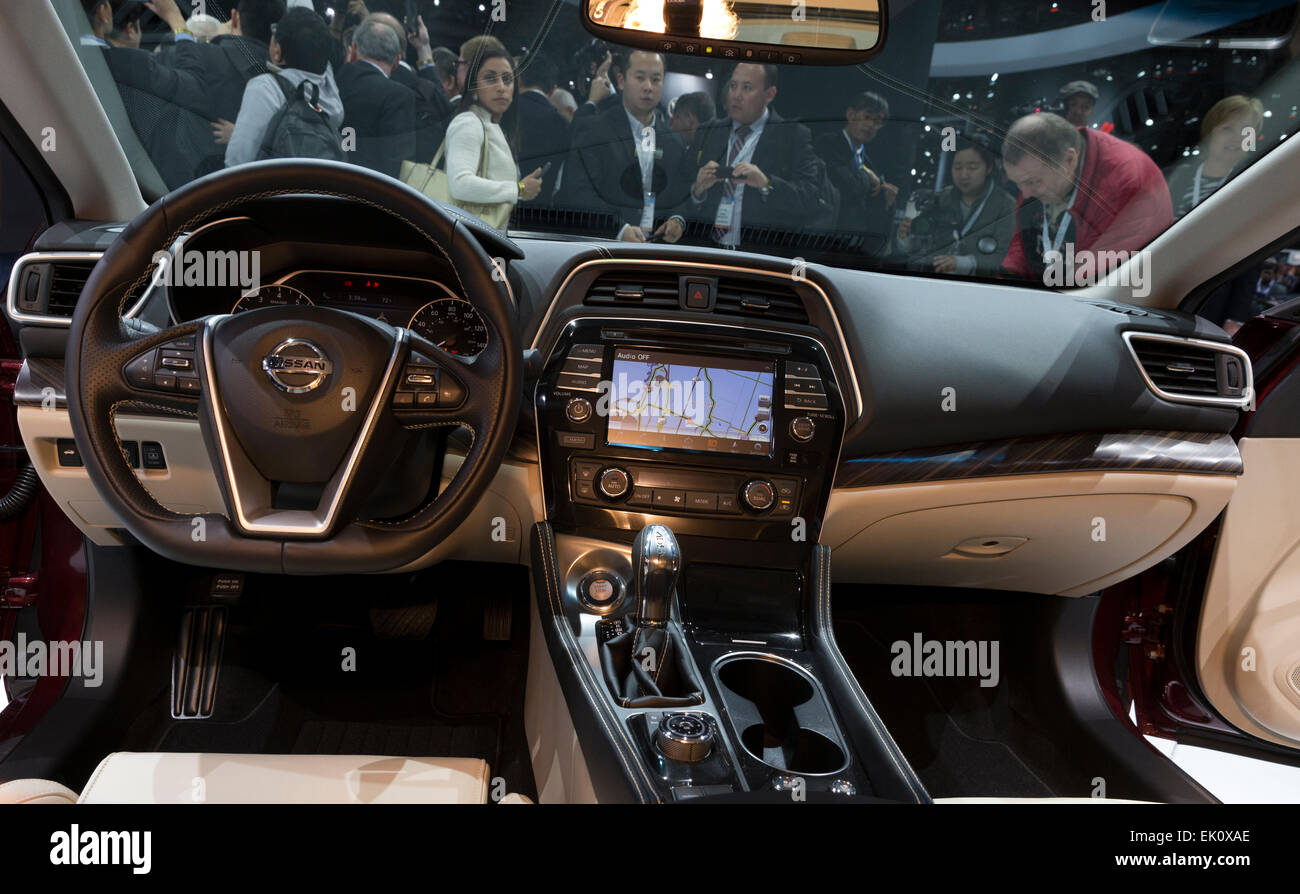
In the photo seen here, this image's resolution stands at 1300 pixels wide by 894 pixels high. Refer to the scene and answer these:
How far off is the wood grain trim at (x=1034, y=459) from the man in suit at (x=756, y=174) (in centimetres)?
72

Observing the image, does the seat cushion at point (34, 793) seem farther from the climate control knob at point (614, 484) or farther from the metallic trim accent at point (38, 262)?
the climate control knob at point (614, 484)

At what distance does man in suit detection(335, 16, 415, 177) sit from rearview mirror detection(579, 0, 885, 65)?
768 millimetres

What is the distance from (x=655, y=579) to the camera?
4.93ft

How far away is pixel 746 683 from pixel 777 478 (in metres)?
0.44

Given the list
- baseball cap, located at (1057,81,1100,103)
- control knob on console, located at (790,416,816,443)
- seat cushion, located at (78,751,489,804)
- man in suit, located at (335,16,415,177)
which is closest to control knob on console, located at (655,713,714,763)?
seat cushion, located at (78,751,489,804)

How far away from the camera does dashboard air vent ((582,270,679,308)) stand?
6.02 ft

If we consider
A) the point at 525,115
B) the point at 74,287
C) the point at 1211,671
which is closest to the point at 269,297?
the point at 74,287

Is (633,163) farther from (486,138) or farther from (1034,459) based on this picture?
(1034,459)

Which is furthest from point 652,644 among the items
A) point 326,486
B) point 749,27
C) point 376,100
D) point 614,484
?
point 376,100

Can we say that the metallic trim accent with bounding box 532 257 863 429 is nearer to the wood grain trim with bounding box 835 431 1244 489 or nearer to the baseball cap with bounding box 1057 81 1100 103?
the wood grain trim with bounding box 835 431 1244 489

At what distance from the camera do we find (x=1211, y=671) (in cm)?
229

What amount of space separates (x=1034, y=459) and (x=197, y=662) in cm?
217

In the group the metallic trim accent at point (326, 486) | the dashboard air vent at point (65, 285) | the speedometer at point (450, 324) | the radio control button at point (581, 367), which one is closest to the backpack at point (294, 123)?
the dashboard air vent at point (65, 285)

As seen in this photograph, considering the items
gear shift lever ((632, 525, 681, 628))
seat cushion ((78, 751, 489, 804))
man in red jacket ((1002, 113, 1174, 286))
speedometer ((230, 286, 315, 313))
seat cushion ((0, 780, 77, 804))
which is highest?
man in red jacket ((1002, 113, 1174, 286))
